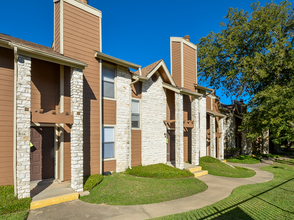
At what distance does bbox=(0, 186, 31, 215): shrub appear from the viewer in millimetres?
5535

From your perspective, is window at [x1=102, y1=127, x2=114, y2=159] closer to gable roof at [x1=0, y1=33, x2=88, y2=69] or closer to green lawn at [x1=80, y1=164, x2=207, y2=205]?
green lawn at [x1=80, y1=164, x2=207, y2=205]

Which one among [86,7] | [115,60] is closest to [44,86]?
[115,60]

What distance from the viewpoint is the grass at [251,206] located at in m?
5.85

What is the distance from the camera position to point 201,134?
1628 cm

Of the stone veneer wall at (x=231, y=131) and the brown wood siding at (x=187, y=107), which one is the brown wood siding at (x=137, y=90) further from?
the stone veneer wall at (x=231, y=131)

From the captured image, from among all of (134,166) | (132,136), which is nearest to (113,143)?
(132,136)

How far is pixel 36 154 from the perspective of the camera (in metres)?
8.15

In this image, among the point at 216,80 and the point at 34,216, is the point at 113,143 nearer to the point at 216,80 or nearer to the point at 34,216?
the point at 34,216

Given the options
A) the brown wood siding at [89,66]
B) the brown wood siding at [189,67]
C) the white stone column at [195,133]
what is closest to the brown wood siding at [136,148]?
the brown wood siding at [89,66]

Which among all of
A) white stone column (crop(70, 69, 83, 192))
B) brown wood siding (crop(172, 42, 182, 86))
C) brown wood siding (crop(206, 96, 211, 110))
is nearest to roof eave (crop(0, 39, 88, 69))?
white stone column (crop(70, 69, 83, 192))

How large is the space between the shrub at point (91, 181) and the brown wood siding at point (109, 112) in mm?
2749

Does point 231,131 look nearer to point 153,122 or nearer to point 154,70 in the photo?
point 153,122

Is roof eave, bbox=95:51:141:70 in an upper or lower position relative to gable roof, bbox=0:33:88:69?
upper

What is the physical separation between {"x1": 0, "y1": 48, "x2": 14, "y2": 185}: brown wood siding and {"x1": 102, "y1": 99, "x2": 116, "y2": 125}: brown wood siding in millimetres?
4043
